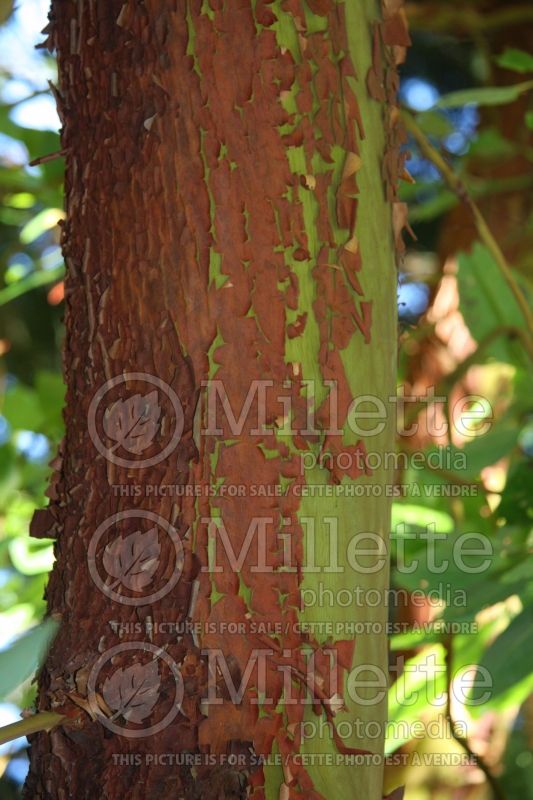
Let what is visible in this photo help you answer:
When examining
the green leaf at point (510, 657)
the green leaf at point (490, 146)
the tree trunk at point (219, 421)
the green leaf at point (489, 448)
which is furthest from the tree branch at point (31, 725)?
the green leaf at point (490, 146)

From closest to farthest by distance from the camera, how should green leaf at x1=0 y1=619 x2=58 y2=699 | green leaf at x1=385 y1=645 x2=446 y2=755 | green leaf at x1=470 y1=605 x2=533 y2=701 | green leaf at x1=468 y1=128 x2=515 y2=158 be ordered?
1. green leaf at x1=0 y1=619 x2=58 y2=699
2. green leaf at x1=470 y1=605 x2=533 y2=701
3. green leaf at x1=385 y1=645 x2=446 y2=755
4. green leaf at x1=468 y1=128 x2=515 y2=158

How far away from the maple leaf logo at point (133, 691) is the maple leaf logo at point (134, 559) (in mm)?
24

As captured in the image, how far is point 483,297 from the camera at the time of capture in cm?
65

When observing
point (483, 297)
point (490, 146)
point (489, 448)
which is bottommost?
point (489, 448)

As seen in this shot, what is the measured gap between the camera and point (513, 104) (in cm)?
98

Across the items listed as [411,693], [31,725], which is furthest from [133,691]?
[411,693]

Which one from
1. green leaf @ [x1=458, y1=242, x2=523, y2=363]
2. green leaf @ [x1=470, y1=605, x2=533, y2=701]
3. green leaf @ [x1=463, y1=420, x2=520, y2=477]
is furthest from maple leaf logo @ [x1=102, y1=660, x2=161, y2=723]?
green leaf @ [x1=458, y1=242, x2=523, y2=363]

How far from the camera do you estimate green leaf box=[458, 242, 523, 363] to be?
643 mm

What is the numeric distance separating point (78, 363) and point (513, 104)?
0.81m

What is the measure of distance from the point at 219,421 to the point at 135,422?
0.03 metres

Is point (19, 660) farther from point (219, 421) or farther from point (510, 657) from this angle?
point (510, 657)

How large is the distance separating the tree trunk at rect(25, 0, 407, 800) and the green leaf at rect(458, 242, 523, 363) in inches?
13.7

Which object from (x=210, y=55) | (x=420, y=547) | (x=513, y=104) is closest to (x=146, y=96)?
(x=210, y=55)

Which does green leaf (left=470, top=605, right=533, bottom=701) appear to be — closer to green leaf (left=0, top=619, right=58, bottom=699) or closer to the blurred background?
the blurred background
